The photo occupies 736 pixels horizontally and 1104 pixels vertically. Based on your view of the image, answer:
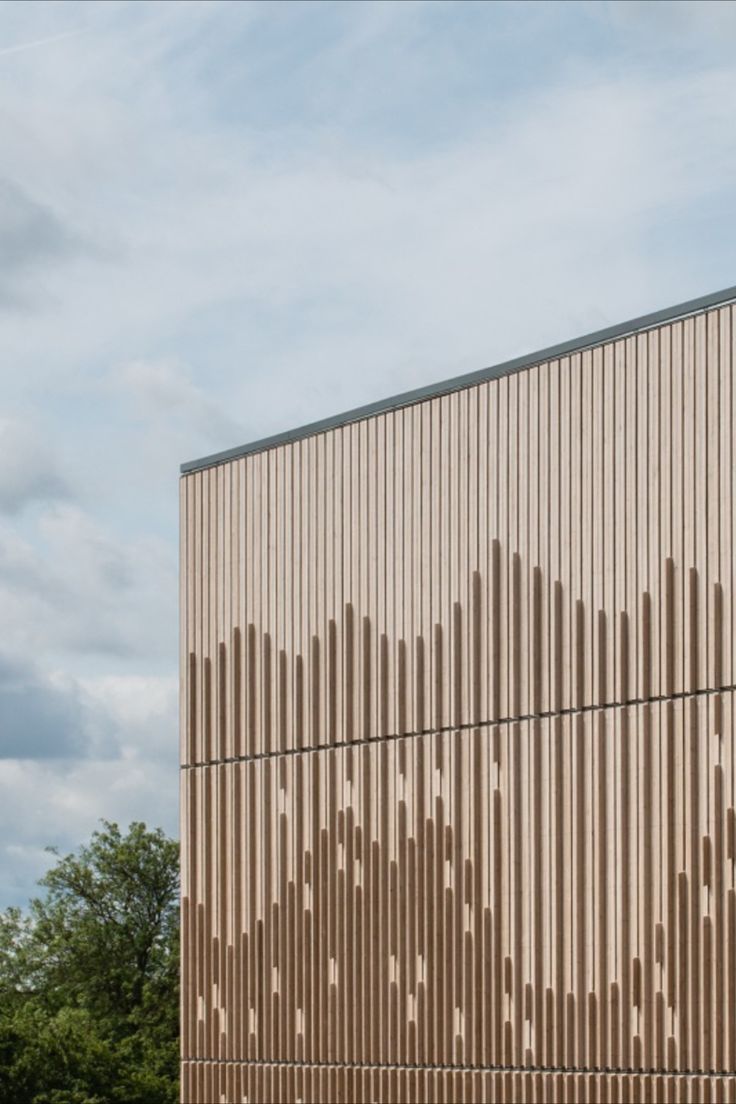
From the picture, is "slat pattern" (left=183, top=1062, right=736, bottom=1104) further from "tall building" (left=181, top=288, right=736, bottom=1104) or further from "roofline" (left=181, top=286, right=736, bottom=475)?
"roofline" (left=181, top=286, right=736, bottom=475)

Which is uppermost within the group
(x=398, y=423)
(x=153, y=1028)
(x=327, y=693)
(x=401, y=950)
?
(x=398, y=423)

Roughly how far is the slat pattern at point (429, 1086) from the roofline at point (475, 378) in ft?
24.1

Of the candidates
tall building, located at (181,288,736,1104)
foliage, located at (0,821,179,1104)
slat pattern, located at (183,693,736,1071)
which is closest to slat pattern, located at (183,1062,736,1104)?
tall building, located at (181,288,736,1104)

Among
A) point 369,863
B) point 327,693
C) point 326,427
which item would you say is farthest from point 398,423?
point 369,863

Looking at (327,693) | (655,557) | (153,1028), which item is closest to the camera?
(655,557)

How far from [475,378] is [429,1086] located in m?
7.80

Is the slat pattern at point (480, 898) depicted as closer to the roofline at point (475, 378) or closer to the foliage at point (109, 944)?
the roofline at point (475, 378)

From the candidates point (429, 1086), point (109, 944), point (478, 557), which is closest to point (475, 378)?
point (478, 557)

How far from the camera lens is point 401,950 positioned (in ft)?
70.3

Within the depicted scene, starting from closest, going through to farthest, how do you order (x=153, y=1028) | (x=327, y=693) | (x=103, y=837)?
(x=327, y=693)
(x=153, y=1028)
(x=103, y=837)

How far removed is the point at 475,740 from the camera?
20.8m

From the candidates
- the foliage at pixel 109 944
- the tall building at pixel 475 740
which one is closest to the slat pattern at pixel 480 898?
the tall building at pixel 475 740

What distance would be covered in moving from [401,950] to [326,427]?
6.28 metres

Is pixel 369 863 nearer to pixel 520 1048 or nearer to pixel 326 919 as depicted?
pixel 326 919
